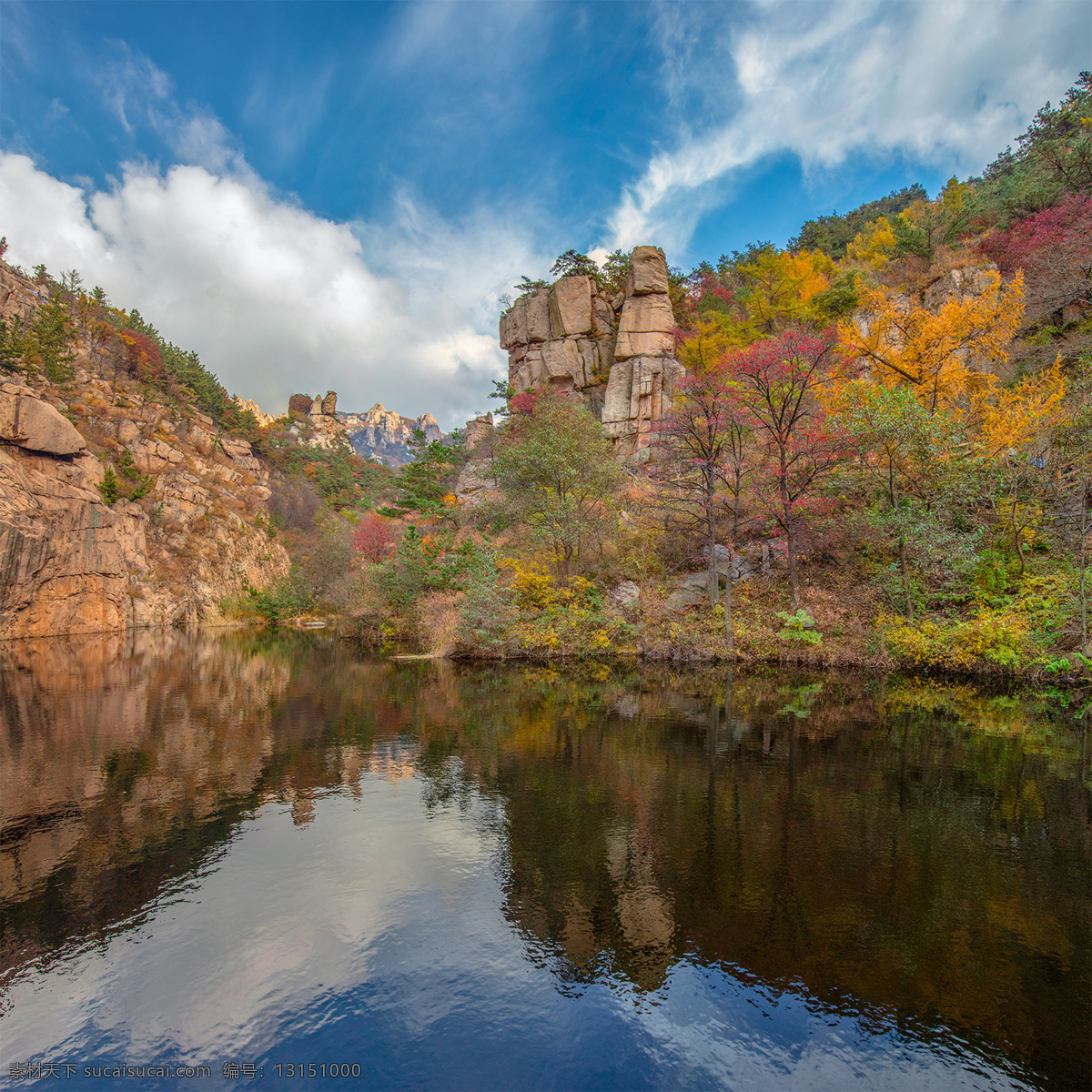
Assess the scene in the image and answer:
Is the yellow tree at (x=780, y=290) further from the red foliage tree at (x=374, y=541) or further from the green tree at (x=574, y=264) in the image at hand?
the red foliage tree at (x=374, y=541)

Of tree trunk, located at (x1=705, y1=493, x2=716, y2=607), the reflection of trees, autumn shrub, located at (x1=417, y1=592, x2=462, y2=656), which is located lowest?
the reflection of trees

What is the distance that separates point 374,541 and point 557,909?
32.2m

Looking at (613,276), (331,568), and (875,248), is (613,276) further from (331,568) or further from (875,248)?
(331,568)

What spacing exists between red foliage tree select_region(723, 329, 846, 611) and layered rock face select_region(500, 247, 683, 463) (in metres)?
10.5

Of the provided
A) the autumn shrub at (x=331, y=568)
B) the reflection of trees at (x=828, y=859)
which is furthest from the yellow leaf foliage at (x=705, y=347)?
the reflection of trees at (x=828, y=859)

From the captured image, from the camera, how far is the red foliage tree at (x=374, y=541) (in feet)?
112

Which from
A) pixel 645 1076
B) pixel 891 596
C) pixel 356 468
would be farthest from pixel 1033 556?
pixel 356 468

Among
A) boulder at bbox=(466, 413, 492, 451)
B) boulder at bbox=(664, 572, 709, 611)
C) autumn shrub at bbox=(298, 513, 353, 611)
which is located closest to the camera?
boulder at bbox=(664, 572, 709, 611)

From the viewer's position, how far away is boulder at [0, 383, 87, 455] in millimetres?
32156

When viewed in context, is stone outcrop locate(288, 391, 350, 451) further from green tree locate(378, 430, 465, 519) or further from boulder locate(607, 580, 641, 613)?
boulder locate(607, 580, 641, 613)

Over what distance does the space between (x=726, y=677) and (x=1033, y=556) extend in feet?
30.9

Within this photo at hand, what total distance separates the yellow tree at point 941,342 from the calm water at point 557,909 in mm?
13457

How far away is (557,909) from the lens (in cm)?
479

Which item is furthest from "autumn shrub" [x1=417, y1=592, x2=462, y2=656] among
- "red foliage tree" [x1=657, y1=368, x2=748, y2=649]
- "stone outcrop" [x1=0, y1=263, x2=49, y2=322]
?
"stone outcrop" [x1=0, y1=263, x2=49, y2=322]
